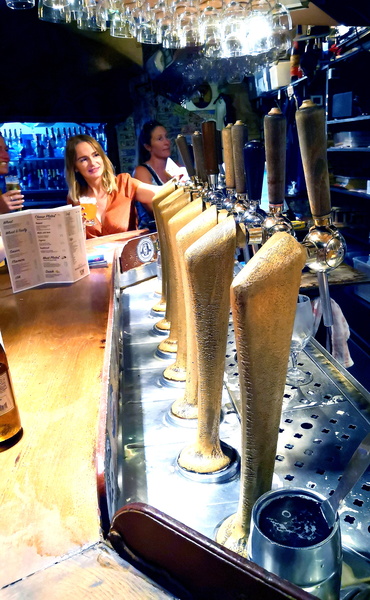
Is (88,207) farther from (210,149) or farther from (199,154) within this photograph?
(210,149)

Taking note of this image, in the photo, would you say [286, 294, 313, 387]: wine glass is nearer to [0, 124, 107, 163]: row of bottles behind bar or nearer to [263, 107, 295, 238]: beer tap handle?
[263, 107, 295, 238]: beer tap handle

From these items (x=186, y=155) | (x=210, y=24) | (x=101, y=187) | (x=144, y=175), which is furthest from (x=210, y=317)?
(x=144, y=175)

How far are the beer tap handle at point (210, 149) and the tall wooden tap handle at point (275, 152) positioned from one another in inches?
13.1

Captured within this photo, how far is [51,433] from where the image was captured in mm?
938

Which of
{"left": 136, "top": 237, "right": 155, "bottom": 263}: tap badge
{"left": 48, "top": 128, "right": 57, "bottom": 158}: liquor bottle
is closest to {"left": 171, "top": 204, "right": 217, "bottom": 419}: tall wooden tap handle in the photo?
{"left": 136, "top": 237, "right": 155, "bottom": 263}: tap badge

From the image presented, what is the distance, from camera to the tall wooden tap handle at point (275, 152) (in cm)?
72

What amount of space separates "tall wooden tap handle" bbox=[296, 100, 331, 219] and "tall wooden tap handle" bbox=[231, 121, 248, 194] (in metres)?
0.27

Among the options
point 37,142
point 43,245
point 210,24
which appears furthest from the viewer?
point 37,142

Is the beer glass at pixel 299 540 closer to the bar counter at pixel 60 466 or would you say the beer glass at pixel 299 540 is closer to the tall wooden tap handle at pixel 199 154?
the bar counter at pixel 60 466

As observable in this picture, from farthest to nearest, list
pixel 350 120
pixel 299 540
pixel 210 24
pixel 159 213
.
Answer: pixel 350 120 < pixel 210 24 < pixel 159 213 < pixel 299 540

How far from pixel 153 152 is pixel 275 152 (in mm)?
3606

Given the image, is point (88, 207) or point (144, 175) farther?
point (144, 175)

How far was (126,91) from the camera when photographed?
21.8 ft

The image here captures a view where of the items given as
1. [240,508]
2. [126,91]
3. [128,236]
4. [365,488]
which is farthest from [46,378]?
[126,91]
